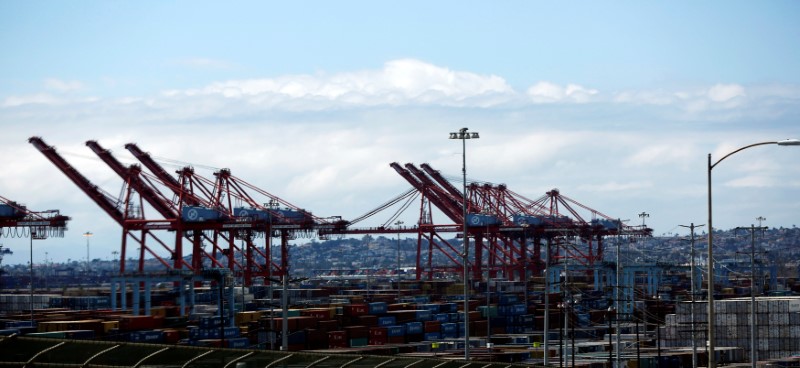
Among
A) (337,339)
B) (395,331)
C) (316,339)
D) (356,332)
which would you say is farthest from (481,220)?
(316,339)

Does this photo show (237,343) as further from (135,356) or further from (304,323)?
(135,356)

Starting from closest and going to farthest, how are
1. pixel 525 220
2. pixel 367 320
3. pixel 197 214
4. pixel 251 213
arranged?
pixel 367 320, pixel 197 214, pixel 251 213, pixel 525 220

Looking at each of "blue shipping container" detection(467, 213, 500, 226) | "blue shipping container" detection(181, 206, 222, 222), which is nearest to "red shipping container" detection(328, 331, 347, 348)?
"blue shipping container" detection(181, 206, 222, 222)

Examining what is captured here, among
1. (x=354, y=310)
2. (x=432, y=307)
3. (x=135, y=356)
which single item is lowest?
(x=432, y=307)

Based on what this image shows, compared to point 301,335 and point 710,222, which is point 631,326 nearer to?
point 301,335

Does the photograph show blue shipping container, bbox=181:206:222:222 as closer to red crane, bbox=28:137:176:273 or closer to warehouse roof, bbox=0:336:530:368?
red crane, bbox=28:137:176:273

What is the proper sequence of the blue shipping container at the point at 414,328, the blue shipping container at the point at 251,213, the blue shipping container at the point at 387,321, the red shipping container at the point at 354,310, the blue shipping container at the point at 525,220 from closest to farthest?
the blue shipping container at the point at 414,328, the red shipping container at the point at 354,310, the blue shipping container at the point at 387,321, the blue shipping container at the point at 251,213, the blue shipping container at the point at 525,220

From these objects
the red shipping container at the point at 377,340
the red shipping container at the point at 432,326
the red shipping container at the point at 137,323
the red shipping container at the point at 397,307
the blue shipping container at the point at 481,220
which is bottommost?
→ the red shipping container at the point at 377,340

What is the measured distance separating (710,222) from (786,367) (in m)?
31.8

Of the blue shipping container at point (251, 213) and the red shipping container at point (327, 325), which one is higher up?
the blue shipping container at point (251, 213)

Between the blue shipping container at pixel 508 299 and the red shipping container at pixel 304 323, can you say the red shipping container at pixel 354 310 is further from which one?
the blue shipping container at pixel 508 299

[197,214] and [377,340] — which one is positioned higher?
[197,214]

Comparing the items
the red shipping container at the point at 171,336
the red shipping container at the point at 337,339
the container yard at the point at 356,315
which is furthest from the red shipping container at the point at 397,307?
the red shipping container at the point at 171,336

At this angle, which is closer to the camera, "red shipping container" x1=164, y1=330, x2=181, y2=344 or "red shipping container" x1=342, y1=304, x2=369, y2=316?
"red shipping container" x1=164, y1=330, x2=181, y2=344
